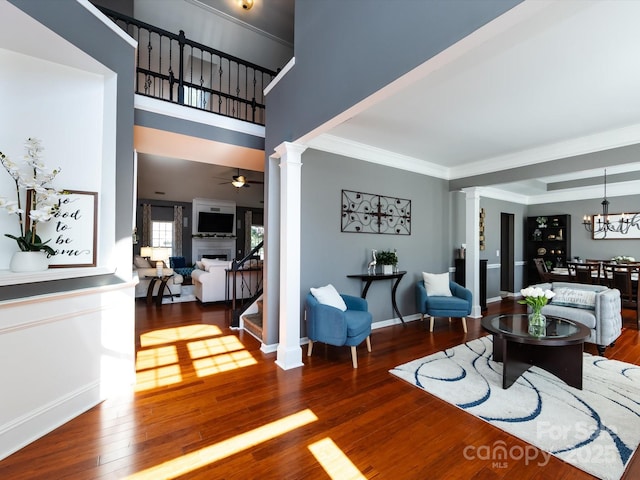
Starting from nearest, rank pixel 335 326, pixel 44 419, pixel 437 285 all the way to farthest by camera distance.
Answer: pixel 44 419, pixel 335 326, pixel 437 285

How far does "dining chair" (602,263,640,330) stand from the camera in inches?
192

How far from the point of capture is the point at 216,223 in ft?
35.1

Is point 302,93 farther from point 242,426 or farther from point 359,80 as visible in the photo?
point 242,426

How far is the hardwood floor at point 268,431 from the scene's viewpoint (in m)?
1.72

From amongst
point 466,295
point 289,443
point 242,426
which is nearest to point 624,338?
point 466,295

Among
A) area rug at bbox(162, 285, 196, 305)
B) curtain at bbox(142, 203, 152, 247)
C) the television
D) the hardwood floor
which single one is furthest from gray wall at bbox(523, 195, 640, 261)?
curtain at bbox(142, 203, 152, 247)

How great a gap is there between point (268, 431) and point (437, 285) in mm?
3532

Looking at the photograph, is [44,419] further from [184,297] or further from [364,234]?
[184,297]

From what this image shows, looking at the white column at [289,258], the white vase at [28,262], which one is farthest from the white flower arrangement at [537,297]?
the white vase at [28,262]

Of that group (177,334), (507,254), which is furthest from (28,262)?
(507,254)

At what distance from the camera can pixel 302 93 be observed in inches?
110

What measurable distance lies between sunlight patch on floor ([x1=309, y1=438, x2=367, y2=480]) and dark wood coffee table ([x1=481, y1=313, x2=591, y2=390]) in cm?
171

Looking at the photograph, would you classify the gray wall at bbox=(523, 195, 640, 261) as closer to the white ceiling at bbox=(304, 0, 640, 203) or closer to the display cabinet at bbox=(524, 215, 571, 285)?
the display cabinet at bbox=(524, 215, 571, 285)

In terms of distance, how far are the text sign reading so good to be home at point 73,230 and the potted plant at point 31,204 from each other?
0.08 meters
